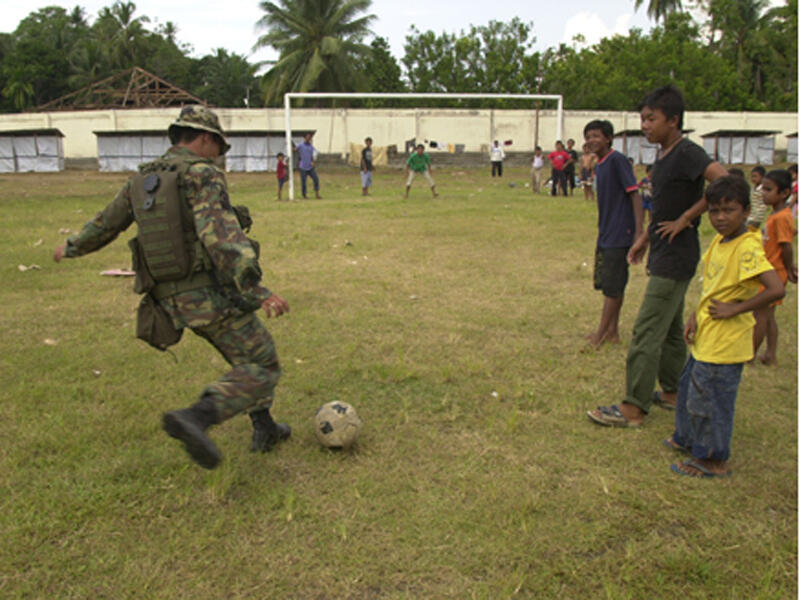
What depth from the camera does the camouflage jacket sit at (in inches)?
124

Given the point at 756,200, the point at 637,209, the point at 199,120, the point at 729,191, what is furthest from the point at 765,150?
the point at 199,120

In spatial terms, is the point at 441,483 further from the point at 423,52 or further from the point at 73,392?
the point at 423,52

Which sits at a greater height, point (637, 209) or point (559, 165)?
point (559, 165)

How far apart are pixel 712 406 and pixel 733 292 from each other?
642 mm

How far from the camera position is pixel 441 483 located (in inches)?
139

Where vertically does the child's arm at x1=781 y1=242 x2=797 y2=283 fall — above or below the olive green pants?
above

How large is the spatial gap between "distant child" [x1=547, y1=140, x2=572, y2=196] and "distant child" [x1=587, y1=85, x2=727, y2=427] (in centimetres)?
1656

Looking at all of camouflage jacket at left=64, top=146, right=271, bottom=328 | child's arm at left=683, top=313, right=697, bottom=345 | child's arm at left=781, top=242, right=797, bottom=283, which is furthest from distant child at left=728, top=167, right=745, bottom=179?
camouflage jacket at left=64, top=146, right=271, bottom=328

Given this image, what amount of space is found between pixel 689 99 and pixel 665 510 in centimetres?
4898

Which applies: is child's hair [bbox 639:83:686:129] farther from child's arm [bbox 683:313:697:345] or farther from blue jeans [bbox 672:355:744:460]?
blue jeans [bbox 672:355:744:460]

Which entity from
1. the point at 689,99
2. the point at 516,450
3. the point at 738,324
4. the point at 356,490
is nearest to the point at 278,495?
the point at 356,490

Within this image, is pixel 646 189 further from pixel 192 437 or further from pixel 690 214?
pixel 192 437

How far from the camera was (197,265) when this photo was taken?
3.27 meters

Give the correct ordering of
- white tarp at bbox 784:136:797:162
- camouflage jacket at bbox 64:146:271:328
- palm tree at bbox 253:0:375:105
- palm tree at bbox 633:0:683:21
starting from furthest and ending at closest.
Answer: palm tree at bbox 633:0:683:21
palm tree at bbox 253:0:375:105
white tarp at bbox 784:136:797:162
camouflage jacket at bbox 64:146:271:328
